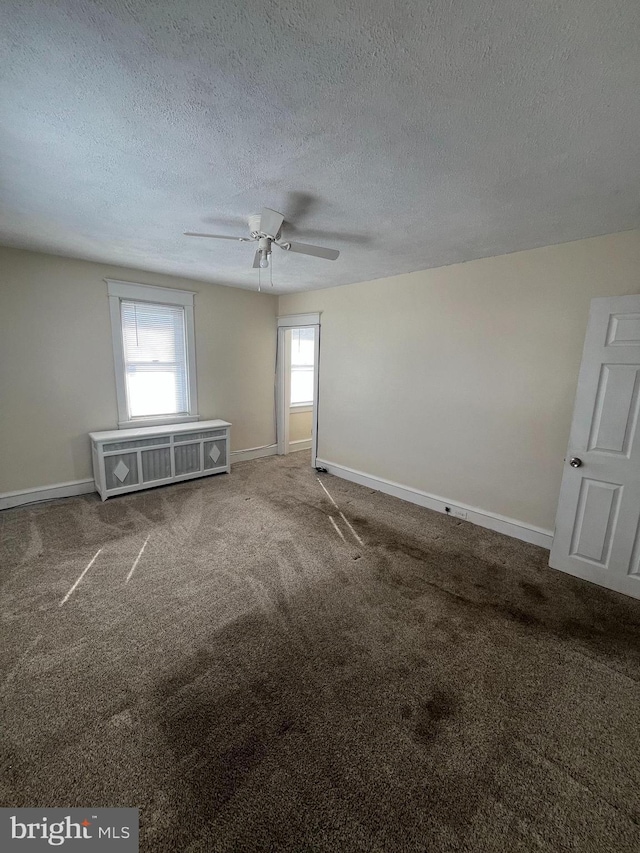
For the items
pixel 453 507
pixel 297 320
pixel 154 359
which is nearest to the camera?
pixel 453 507

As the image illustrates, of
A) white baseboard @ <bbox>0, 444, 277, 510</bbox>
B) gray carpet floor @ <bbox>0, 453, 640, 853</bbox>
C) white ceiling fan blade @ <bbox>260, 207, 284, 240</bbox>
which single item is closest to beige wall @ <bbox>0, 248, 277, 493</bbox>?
white baseboard @ <bbox>0, 444, 277, 510</bbox>

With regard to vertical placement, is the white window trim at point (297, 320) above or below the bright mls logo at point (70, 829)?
above

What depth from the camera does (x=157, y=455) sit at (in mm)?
4051

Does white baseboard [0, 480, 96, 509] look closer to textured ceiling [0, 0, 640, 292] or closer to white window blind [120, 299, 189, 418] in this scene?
white window blind [120, 299, 189, 418]

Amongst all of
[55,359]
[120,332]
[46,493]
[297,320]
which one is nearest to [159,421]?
[120,332]

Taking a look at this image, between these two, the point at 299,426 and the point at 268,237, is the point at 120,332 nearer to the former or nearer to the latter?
the point at 268,237

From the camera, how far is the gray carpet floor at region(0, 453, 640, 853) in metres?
1.20

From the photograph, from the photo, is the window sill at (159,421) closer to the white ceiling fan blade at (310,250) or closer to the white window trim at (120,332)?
the white window trim at (120,332)

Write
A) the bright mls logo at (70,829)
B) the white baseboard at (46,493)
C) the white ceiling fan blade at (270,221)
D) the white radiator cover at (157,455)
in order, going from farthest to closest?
the white radiator cover at (157,455), the white baseboard at (46,493), the white ceiling fan blade at (270,221), the bright mls logo at (70,829)

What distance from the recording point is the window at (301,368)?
599 centimetres

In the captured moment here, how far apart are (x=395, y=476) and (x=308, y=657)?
8.41ft

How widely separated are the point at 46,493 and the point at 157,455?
1155 millimetres

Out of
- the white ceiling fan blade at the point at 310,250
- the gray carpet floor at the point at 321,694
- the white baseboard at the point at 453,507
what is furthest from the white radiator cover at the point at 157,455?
the white ceiling fan blade at the point at 310,250

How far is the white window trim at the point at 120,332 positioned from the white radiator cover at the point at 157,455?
134mm
